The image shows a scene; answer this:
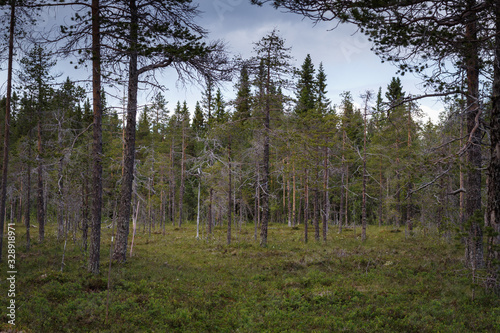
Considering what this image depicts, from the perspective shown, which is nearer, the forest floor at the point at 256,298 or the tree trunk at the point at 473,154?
the forest floor at the point at 256,298

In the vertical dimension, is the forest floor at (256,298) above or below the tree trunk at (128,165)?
below

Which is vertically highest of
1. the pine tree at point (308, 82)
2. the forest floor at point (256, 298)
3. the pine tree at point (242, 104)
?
the pine tree at point (308, 82)

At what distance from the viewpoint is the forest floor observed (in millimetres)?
7215

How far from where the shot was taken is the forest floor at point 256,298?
7.21 meters

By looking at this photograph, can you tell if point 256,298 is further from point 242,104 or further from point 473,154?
point 242,104

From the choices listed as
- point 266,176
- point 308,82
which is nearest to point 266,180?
point 266,176

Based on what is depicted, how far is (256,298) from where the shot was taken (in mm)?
9852

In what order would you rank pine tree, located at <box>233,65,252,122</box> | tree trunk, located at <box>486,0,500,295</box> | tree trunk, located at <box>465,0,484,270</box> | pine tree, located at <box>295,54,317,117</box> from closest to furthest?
tree trunk, located at <box>486,0,500,295</box> → tree trunk, located at <box>465,0,484,270</box> → pine tree, located at <box>233,65,252,122</box> → pine tree, located at <box>295,54,317,117</box>

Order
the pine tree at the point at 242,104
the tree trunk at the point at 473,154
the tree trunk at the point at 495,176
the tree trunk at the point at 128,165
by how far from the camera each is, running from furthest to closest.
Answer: the pine tree at the point at 242,104
the tree trunk at the point at 128,165
the tree trunk at the point at 473,154
the tree trunk at the point at 495,176

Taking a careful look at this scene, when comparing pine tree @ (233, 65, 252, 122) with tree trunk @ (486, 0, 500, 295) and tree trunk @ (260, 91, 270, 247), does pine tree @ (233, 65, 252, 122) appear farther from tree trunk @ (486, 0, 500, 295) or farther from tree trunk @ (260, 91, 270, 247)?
tree trunk @ (486, 0, 500, 295)

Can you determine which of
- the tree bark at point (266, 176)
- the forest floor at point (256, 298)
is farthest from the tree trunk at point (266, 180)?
the forest floor at point (256, 298)

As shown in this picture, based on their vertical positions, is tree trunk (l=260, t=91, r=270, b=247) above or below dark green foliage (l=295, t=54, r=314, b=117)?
below

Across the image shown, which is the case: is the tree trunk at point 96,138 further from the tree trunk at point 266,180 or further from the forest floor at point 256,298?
the tree trunk at point 266,180

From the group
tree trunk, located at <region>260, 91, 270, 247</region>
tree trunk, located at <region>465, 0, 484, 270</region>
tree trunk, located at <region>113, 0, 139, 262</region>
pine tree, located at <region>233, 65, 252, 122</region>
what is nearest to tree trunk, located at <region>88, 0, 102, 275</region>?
tree trunk, located at <region>113, 0, 139, 262</region>
